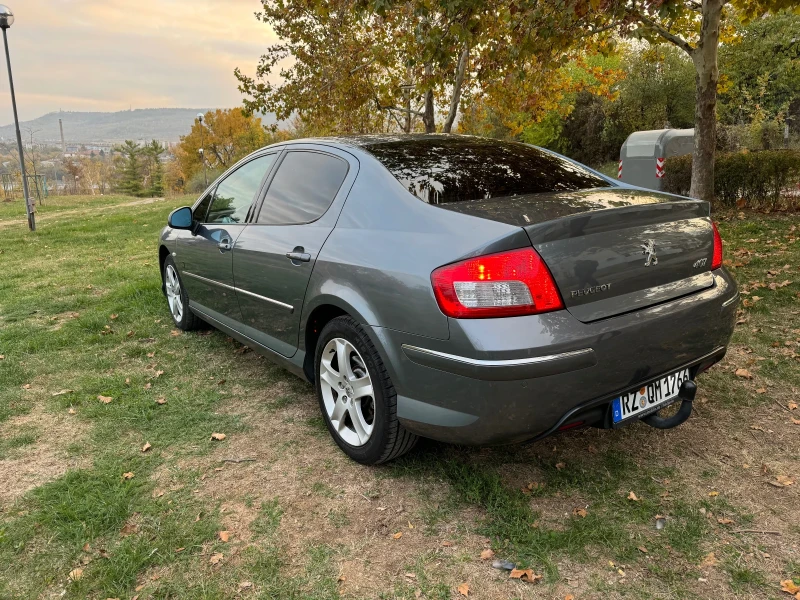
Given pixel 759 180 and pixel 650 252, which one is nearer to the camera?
pixel 650 252

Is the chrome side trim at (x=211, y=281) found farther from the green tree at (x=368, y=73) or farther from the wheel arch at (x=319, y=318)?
the green tree at (x=368, y=73)

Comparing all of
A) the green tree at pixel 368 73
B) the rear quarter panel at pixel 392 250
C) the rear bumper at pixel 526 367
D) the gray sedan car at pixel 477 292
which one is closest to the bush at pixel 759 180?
the green tree at pixel 368 73

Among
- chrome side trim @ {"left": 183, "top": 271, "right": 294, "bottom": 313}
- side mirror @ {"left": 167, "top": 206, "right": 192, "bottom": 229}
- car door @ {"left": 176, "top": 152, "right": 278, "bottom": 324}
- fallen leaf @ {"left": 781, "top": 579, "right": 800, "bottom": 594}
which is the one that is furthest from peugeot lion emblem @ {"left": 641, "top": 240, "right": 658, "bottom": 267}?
side mirror @ {"left": 167, "top": 206, "right": 192, "bottom": 229}

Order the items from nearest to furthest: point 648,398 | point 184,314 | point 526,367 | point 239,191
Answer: point 526,367 → point 648,398 → point 239,191 → point 184,314

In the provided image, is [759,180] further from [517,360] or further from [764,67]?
[764,67]

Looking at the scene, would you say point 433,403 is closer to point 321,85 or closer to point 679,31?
point 321,85

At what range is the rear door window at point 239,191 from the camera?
12.7ft

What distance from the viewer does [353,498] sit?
2730mm

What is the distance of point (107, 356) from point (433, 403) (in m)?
3.52

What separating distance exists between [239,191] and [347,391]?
1868mm

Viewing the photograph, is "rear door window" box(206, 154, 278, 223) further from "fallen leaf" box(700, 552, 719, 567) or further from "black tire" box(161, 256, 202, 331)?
"fallen leaf" box(700, 552, 719, 567)

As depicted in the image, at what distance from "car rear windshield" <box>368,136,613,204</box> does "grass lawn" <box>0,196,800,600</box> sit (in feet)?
4.38

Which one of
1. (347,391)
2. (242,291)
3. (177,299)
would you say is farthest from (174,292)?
(347,391)

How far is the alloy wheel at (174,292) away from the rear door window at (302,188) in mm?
1951
